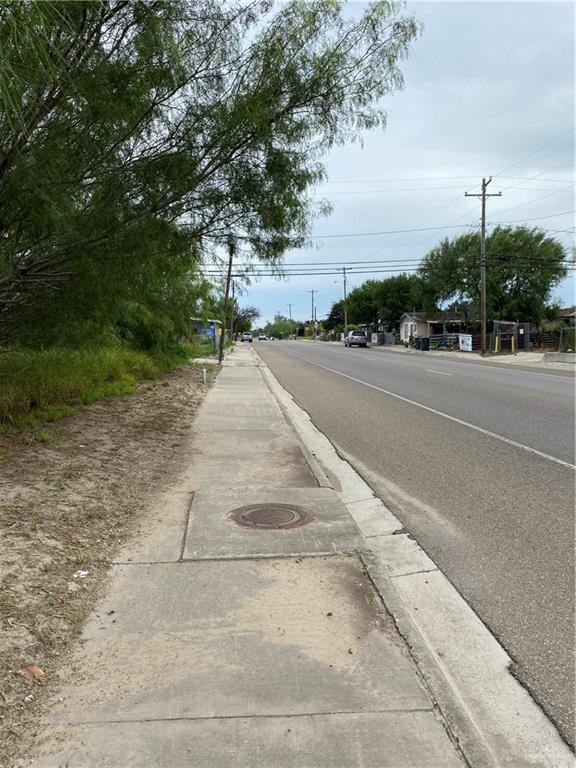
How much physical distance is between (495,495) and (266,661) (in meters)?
3.72

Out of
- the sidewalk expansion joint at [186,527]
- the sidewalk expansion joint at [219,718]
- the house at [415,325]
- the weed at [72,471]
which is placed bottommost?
the sidewalk expansion joint at [219,718]

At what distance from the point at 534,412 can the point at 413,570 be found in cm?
810

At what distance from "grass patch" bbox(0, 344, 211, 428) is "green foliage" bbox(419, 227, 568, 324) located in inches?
1661

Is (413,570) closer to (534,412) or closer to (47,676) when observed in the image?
(47,676)

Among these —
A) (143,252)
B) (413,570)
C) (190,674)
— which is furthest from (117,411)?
(190,674)

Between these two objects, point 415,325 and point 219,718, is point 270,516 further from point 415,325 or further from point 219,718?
point 415,325

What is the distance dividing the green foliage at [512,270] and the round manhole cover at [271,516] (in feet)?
156

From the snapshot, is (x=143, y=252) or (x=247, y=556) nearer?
(x=247, y=556)

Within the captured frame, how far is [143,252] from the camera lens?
716cm

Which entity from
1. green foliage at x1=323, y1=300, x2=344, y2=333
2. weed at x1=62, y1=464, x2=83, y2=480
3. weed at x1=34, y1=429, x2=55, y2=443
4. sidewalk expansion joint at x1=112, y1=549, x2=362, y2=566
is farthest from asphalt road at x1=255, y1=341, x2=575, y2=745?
→ green foliage at x1=323, y1=300, x2=344, y2=333

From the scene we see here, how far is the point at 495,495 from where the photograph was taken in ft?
19.9

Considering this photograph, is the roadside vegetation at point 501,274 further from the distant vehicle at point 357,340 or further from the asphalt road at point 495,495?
the asphalt road at point 495,495

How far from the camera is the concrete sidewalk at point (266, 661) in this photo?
2451 mm

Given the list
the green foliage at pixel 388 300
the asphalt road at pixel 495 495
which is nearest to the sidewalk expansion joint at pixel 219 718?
the asphalt road at pixel 495 495
